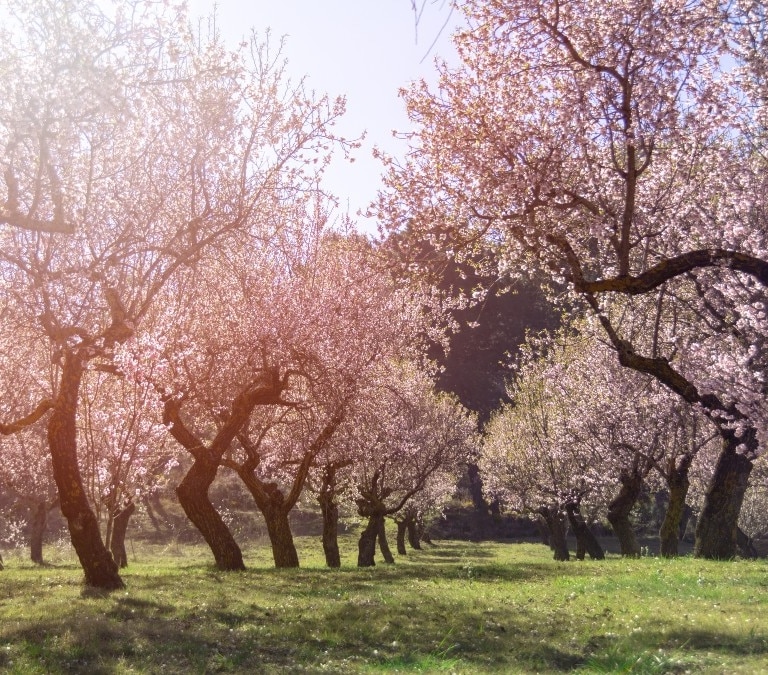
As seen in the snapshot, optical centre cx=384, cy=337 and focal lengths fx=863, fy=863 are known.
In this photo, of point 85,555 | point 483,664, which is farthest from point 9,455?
point 483,664

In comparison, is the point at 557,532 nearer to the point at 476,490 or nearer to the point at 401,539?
the point at 401,539

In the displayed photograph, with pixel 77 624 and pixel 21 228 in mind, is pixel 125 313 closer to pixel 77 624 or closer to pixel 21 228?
pixel 21 228

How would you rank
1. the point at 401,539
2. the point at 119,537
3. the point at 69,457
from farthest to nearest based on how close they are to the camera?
the point at 401,539, the point at 119,537, the point at 69,457

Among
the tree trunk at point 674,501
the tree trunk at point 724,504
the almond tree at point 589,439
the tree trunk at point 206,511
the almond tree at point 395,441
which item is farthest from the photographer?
the almond tree at point 589,439

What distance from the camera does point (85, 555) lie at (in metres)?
16.9

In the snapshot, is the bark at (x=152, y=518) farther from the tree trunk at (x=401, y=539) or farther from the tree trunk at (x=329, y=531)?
the tree trunk at (x=329, y=531)

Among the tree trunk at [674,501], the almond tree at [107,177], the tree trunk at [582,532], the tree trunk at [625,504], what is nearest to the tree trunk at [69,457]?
the almond tree at [107,177]

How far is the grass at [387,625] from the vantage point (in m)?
10.4

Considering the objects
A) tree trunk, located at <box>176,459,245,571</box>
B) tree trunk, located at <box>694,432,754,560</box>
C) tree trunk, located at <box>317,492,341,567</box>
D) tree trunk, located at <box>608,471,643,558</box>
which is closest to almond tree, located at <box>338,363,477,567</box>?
tree trunk, located at <box>317,492,341,567</box>

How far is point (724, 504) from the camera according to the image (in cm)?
2555

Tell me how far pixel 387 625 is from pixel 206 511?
11.7m

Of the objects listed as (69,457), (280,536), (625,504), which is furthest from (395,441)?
(69,457)

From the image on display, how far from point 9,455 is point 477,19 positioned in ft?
95.6

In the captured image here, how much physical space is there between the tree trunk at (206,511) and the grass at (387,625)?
2560mm
